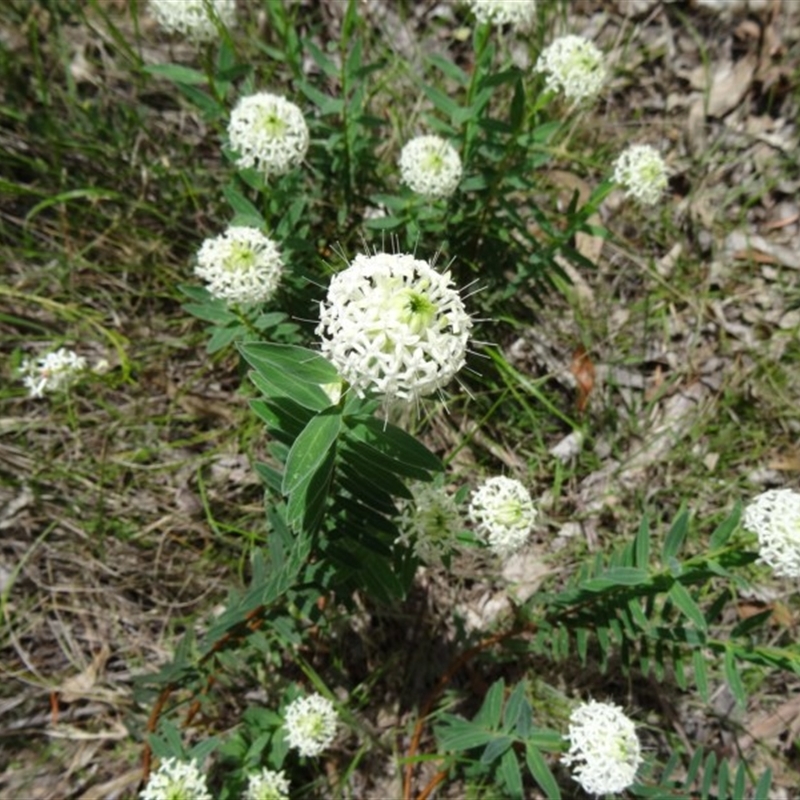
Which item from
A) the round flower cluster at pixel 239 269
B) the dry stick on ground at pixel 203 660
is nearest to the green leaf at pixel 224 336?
the round flower cluster at pixel 239 269

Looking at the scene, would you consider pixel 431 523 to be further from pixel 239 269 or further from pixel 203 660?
pixel 203 660

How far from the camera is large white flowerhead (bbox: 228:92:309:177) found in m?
3.75

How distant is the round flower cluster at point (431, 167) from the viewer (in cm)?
405

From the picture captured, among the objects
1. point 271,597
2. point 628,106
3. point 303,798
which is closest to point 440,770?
point 303,798

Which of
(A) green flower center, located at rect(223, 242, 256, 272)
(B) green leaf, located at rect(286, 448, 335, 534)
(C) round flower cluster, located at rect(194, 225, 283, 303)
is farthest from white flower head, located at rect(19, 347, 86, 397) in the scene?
(B) green leaf, located at rect(286, 448, 335, 534)

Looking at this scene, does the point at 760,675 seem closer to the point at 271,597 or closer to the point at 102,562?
the point at 271,597

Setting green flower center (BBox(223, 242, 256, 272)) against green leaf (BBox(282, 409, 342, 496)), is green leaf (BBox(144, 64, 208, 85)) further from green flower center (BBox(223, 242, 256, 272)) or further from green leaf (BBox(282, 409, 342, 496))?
green leaf (BBox(282, 409, 342, 496))

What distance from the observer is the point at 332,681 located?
4637 millimetres

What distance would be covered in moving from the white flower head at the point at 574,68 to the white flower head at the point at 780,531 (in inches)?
88.3

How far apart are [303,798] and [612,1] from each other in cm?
606

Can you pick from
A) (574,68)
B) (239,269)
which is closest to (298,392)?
(239,269)

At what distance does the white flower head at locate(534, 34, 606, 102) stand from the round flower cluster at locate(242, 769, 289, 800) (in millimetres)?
3702

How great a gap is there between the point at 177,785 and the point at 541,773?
163cm

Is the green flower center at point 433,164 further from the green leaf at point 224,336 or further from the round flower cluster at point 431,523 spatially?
the round flower cluster at point 431,523
